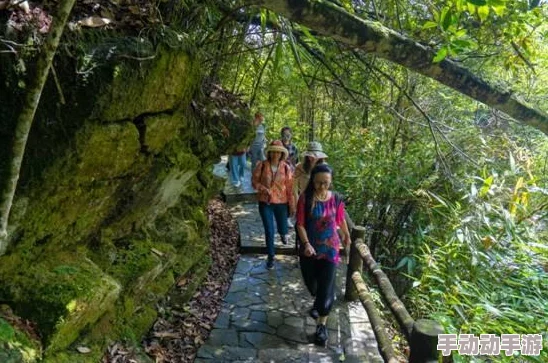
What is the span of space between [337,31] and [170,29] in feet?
4.52

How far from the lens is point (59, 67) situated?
7.72ft

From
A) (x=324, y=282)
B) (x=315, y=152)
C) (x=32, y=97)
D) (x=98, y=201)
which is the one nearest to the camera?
(x=32, y=97)

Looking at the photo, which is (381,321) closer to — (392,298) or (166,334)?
(392,298)

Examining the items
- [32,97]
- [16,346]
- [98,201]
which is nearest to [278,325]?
[98,201]

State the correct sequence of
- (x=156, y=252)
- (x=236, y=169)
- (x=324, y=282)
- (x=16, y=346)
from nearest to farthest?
(x=16, y=346) < (x=324, y=282) < (x=156, y=252) < (x=236, y=169)

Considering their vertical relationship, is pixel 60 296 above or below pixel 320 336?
above

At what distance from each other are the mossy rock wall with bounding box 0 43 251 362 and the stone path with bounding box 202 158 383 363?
2.25ft

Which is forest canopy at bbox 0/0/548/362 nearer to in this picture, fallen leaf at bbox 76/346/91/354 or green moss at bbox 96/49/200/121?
green moss at bbox 96/49/200/121

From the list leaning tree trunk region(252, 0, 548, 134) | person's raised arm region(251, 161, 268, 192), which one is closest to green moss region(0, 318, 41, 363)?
leaning tree trunk region(252, 0, 548, 134)

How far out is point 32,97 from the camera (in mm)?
1616

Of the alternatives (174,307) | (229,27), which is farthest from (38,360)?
(229,27)

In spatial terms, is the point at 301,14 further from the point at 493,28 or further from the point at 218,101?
the point at 218,101

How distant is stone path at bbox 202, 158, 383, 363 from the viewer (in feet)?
11.7

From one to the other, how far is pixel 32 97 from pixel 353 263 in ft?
11.6
